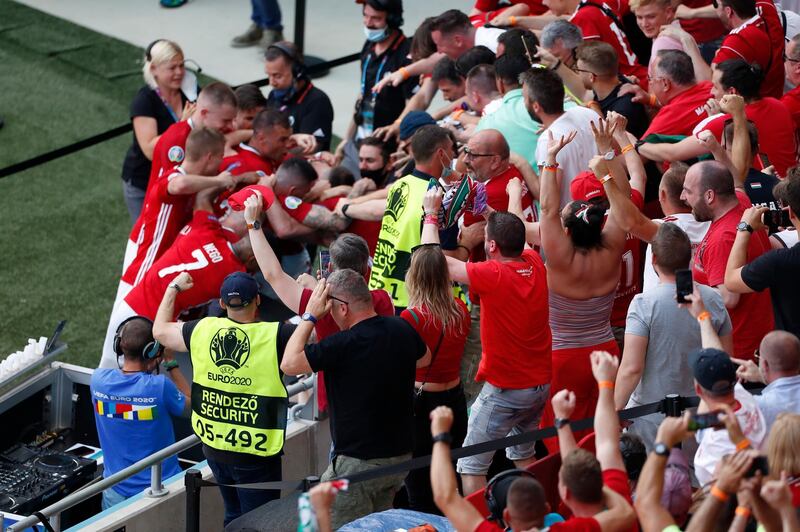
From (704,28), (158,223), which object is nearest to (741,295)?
(158,223)

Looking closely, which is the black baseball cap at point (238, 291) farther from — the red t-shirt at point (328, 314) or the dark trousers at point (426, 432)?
the dark trousers at point (426, 432)

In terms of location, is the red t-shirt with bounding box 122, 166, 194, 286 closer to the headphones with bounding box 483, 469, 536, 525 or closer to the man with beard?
the man with beard

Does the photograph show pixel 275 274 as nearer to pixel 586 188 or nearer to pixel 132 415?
pixel 132 415

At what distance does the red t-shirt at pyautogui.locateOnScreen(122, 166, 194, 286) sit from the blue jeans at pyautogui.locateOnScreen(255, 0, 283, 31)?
6570 millimetres

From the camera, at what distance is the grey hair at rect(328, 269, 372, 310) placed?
504cm

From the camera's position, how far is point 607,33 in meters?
8.45

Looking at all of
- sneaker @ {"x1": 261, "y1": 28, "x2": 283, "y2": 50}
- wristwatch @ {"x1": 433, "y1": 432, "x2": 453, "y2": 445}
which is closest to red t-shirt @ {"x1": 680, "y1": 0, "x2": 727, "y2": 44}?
wristwatch @ {"x1": 433, "y1": 432, "x2": 453, "y2": 445}

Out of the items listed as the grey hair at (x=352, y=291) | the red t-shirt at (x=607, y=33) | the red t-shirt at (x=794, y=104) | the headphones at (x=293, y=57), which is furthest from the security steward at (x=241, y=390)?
the red t-shirt at (x=607, y=33)

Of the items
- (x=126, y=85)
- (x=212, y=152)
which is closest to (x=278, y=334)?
(x=212, y=152)

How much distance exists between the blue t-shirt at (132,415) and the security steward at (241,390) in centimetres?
39

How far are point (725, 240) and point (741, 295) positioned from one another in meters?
0.27

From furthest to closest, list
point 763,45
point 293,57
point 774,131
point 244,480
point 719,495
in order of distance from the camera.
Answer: point 293,57 → point 763,45 → point 774,131 → point 244,480 → point 719,495

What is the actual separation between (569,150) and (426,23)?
9.17 feet

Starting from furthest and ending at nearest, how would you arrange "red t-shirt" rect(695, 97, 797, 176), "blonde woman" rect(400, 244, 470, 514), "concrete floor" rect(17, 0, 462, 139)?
"concrete floor" rect(17, 0, 462, 139), "red t-shirt" rect(695, 97, 797, 176), "blonde woman" rect(400, 244, 470, 514)
